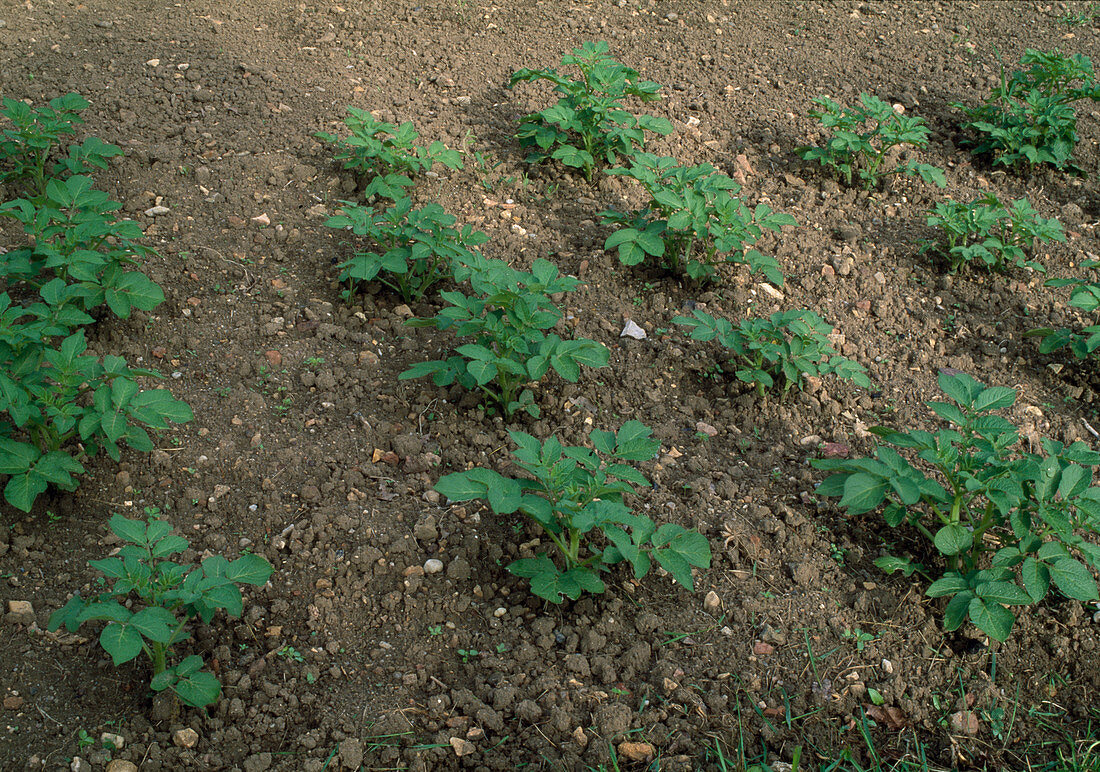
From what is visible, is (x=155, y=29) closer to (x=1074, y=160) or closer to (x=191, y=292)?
(x=191, y=292)

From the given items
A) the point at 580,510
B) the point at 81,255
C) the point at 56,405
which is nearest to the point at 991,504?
the point at 580,510

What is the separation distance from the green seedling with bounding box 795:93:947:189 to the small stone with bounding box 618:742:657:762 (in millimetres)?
3001

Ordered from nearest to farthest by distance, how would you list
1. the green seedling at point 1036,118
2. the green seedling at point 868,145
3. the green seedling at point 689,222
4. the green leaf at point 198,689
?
the green leaf at point 198,689, the green seedling at point 689,222, the green seedling at point 868,145, the green seedling at point 1036,118

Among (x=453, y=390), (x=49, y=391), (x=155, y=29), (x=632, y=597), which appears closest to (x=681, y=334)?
(x=453, y=390)

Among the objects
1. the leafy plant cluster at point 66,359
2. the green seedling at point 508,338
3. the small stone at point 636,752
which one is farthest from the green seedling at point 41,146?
the small stone at point 636,752

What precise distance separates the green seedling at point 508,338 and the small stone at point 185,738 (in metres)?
1.22

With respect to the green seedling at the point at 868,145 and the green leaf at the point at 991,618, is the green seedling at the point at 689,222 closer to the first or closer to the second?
the green seedling at the point at 868,145

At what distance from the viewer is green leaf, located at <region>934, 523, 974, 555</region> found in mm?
2314

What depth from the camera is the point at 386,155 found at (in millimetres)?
3551

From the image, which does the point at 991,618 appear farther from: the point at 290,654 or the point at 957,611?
the point at 290,654

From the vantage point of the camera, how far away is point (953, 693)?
7.37 ft

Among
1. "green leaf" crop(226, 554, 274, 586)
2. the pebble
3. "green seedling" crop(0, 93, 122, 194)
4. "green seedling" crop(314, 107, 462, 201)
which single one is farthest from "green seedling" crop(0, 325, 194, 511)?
the pebble

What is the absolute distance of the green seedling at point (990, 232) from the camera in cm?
356

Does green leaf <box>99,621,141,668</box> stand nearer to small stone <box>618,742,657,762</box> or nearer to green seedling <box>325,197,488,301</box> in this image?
small stone <box>618,742,657,762</box>
